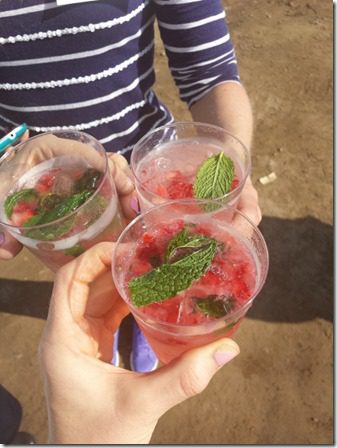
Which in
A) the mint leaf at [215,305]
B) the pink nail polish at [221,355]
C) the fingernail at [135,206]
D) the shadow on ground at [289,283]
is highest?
the mint leaf at [215,305]

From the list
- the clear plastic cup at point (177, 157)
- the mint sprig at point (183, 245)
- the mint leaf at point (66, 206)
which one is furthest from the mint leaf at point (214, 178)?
the mint leaf at point (66, 206)

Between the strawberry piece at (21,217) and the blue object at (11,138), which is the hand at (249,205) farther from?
the blue object at (11,138)

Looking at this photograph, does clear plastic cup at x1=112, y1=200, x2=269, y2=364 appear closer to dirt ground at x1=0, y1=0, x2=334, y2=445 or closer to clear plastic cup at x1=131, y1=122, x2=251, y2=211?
clear plastic cup at x1=131, y1=122, x2=251, y2=211

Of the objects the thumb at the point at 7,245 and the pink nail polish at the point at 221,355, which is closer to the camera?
the pink nail polish at the point at 221,355

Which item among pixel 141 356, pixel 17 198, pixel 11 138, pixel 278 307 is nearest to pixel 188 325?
pixel 17 198

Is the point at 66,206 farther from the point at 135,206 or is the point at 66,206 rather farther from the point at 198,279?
the point at 198,279

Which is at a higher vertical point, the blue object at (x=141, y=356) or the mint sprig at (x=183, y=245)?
the mint sprig at (x=183, y=245)
